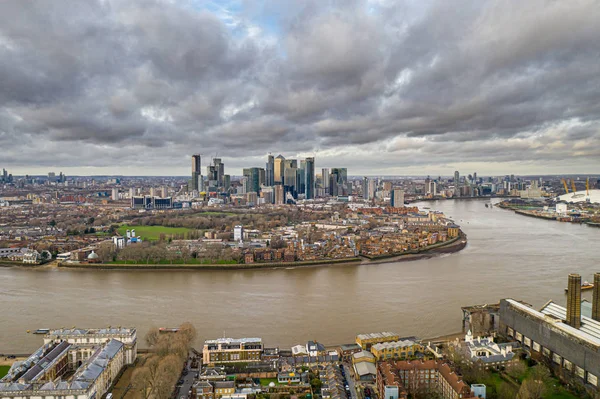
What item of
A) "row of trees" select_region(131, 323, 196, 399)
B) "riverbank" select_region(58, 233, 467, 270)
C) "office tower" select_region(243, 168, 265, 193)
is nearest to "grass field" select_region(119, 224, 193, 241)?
"riverbank" select_region(58, 233, 467, 270)

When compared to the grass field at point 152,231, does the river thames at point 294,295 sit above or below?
below

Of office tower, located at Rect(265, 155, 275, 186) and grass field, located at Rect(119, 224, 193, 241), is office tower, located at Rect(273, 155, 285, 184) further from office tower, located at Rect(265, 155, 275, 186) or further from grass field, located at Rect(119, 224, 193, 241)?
grass field, located at Rect(119, 224, 193, 241)

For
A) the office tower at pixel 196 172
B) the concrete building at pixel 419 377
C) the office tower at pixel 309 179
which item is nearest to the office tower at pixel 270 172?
the office tower at pixel 309 179

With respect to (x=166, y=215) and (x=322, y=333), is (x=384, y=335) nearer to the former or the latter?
(x=322, y=333)

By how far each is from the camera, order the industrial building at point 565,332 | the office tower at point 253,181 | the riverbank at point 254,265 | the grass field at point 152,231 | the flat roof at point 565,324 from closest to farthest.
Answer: the industrial building at point 565,332
the flat roof at point 565,324
the riverbank at point 254,265
the grass field at point 152,231
the office tower at point 253,181

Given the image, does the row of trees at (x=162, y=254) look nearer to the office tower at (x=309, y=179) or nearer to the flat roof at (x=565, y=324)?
Answer: the flat roof at (x=565, y=324)

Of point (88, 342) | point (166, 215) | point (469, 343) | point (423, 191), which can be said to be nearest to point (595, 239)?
point (469, 343)
